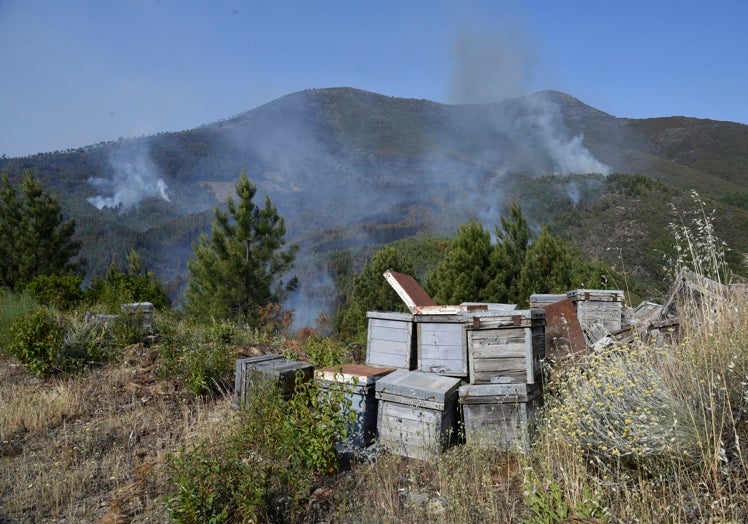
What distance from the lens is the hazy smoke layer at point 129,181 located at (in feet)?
389

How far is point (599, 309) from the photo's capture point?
8.68 meters

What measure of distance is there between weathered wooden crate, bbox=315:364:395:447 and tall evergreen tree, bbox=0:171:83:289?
20.7 meters

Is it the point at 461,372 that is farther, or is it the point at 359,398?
the point at 461,372

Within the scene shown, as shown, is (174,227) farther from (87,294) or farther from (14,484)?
(14,484)

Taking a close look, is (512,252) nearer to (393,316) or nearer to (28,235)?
(393,316)

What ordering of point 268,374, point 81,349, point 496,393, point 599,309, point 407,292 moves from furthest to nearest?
point 599,309, point 81,349, point 407,292, point 268,374, point 496,393

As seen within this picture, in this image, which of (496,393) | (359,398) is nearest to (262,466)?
(359,398)

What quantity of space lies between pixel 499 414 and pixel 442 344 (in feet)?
3.88

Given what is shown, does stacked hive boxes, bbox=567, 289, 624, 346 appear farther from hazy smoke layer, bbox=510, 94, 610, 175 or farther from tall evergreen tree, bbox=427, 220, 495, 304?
hazy smoke layer, bbox=510, 94, 610, 175

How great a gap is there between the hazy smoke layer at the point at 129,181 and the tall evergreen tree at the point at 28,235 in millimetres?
101140

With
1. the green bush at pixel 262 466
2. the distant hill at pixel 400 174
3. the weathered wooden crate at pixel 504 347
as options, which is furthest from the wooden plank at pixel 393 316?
the distant hill at pixel 400 174

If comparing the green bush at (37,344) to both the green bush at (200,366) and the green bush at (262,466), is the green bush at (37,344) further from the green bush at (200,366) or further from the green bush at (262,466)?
the green bush at (262,466)

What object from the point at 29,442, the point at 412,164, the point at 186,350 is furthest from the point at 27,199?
the point at 412,164

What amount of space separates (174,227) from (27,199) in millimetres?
83624
